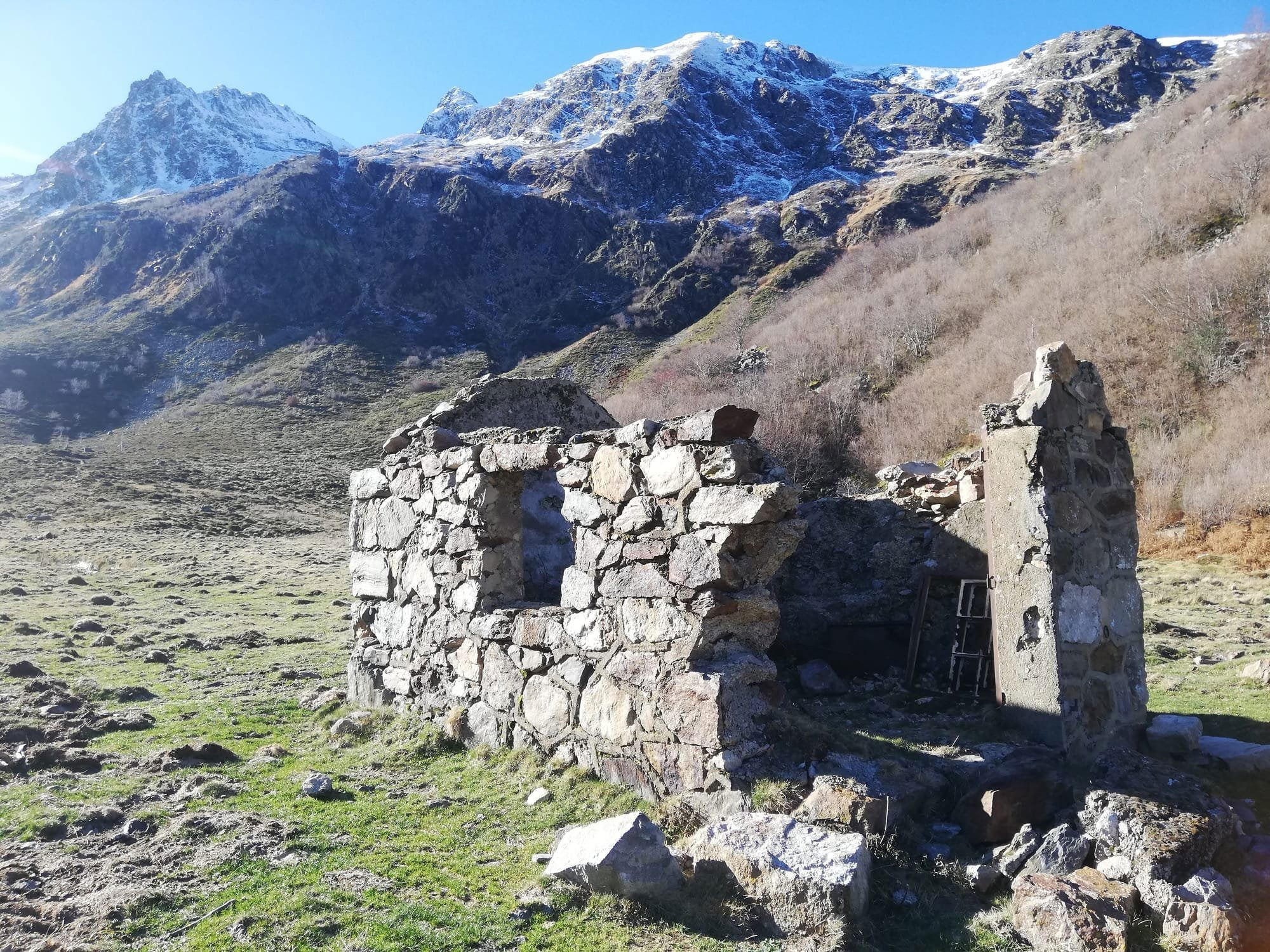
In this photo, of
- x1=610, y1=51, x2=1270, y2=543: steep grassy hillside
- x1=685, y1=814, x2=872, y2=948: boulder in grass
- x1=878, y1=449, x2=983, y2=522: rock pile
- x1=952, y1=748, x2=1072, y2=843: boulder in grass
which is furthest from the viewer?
x1=610, y1=51, x2=1270, y2=543: steep grassy hillside

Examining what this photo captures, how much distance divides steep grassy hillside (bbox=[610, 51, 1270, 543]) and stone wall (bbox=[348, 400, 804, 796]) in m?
15.2

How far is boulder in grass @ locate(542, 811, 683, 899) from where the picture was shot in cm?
360

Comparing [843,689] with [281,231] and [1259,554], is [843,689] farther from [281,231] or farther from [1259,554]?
[281,231]

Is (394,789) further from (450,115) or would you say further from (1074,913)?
(450,115)

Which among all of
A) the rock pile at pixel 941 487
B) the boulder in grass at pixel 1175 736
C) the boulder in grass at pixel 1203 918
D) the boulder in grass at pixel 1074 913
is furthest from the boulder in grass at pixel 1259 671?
the boulder in grass at pixel 1074 913

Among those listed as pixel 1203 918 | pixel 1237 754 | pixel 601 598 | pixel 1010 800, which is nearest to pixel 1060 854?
pixel 1010 800

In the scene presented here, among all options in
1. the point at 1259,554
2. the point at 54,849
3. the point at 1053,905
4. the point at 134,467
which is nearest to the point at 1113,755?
the point at 1053,905

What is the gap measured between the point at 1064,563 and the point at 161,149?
159859 mm

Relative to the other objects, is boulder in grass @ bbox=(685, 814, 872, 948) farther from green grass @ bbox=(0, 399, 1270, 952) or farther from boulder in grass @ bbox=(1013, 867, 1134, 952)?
boulder in grass @ bbox=(1013, 867, 1134, 952)

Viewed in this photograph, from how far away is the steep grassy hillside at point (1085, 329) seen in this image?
20.3 metres

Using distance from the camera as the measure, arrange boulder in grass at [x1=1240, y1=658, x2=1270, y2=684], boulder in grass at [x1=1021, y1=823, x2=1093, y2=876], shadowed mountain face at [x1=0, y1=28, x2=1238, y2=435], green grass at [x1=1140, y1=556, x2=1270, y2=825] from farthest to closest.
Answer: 1. shadowed mountain face at [x1=0, y1=28, x2=1238, y2=435]
2. boulder in grass at [x1=1240, y1=658, x2=1270, y2=684]
3. green grass at [x1=1140, y1=556, x2=1270, y2=825]
4. boulder in grass at [x1=1021, y1=823, x2=1093, y2=876]

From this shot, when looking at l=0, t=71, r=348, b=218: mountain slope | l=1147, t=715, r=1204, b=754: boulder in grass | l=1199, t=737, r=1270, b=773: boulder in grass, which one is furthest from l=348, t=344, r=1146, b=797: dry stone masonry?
l=0, t=71, r=348, b=218: mountain slope

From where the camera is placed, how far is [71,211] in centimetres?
9269

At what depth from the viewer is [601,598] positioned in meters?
5.08
